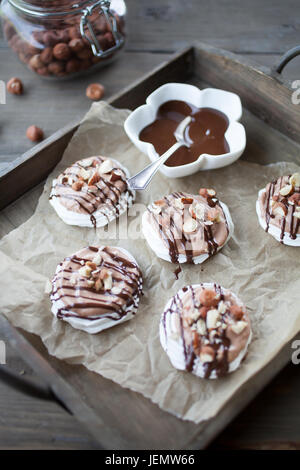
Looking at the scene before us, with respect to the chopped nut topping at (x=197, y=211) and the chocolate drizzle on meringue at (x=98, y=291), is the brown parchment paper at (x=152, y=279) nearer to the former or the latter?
the chocolate drizzle on meringue at (x=98, y=291)

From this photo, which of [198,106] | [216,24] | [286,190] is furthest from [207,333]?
[216,24]

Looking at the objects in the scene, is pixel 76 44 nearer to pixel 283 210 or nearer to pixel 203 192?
pixel 203 192

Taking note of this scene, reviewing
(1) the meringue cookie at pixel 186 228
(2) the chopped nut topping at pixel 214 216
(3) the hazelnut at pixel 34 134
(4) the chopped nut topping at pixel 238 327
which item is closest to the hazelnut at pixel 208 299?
(4) the chopped nut topping at pixel 238 327

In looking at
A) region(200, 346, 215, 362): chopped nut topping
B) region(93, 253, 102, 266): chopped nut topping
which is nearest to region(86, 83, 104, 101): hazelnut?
region(93, 253, 102, 266): chopped nut topping

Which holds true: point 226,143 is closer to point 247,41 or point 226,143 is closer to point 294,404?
point 247,41

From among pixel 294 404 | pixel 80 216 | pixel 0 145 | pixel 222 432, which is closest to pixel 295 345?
pixel 294 404
